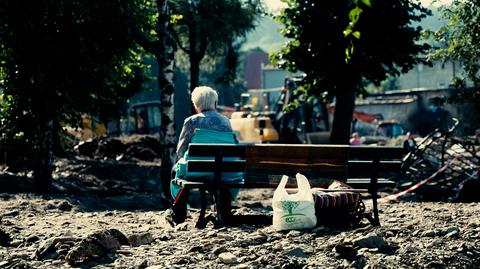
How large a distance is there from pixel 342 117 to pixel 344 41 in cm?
334

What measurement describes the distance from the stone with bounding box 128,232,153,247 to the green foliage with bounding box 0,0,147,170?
8031 millimetres

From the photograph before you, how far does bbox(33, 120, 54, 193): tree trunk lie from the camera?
59.1ft

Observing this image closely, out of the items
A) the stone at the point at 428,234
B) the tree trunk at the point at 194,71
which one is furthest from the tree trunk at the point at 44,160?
the tree trunk at the point at 194,71

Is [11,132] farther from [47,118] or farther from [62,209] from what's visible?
[62,209]

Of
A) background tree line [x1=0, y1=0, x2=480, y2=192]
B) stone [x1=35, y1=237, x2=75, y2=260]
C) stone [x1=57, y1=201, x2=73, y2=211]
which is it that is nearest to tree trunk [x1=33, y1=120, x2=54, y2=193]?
background tree line [x1=0, y1=0, x2=480, y2=192]

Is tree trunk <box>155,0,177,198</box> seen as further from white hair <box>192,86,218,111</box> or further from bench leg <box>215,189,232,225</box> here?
bench leg <box>215,189,232,225</box>

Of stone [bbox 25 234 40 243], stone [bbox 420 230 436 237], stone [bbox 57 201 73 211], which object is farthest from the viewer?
stone [bbox 57 201 73 211]

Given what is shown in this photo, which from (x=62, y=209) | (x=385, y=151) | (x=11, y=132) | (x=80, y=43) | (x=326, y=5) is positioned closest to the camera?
(x=385, y=151)

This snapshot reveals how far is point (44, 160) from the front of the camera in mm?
18125

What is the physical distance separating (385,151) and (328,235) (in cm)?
166

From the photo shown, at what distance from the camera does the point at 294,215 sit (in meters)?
9.20

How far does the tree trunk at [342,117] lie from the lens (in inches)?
963

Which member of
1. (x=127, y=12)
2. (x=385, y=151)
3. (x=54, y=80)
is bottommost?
(x=385, y=151)

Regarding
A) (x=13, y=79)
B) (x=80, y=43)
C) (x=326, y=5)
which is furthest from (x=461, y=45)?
(x=13, y=79)
